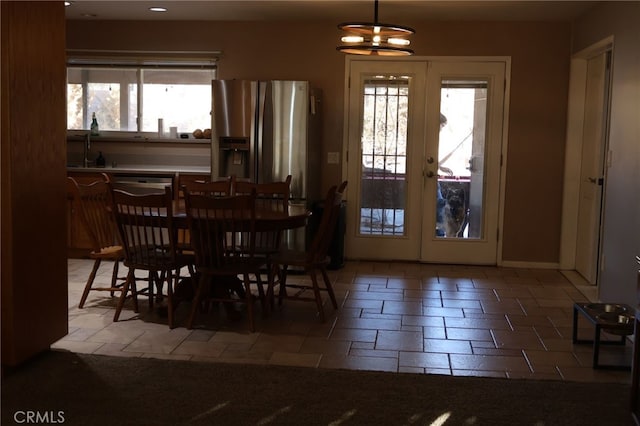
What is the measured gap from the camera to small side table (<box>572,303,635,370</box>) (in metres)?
3.77

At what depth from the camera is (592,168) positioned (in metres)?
6.20

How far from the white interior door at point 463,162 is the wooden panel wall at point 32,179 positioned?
393 centimetres

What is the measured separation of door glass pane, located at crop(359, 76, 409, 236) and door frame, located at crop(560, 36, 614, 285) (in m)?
1.53

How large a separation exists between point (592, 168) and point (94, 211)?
424 cm

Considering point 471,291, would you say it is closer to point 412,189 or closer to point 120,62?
point 412,189

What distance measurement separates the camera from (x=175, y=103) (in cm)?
734

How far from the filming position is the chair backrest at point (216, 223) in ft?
13.6

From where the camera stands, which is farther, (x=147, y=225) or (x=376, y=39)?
(x=376, y=39)

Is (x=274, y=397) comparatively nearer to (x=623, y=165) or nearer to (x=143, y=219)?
(x=143, y=219)

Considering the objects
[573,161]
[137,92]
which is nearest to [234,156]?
[137,92]

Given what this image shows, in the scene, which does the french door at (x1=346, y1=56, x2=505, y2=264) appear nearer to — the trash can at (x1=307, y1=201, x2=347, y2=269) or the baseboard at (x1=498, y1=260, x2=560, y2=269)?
the baseboard at (x1=498, y1=260, x2=560, y2=269)

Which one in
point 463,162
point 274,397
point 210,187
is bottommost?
point 274,397

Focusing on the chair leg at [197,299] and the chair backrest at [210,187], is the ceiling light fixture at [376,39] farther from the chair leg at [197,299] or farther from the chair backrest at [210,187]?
the chair leg at [197,299]

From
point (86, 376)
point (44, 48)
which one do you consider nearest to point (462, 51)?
point (44, 48)
